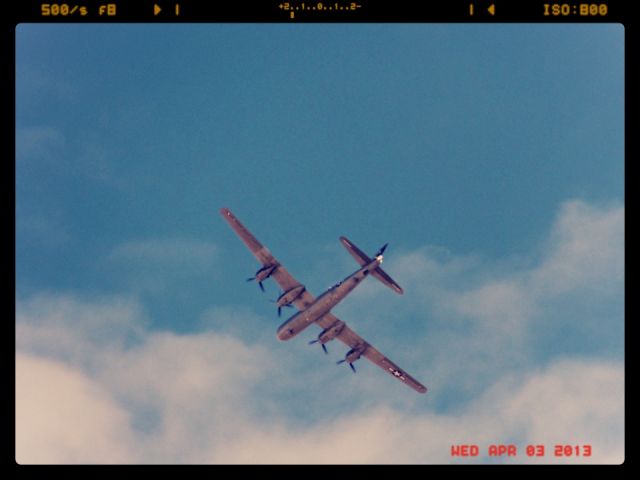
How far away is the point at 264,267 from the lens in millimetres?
68375

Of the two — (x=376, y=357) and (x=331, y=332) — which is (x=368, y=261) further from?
(x=376, y=357)

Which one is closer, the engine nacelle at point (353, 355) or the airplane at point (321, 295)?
the airplane at point (321, 295)

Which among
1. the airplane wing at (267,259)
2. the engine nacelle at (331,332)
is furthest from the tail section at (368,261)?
the engine nacelle at (331,332)

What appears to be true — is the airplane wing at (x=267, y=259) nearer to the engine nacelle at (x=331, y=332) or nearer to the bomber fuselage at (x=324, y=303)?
the bomber fuselage at (x=324, y=303)

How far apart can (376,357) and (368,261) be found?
1713 cm

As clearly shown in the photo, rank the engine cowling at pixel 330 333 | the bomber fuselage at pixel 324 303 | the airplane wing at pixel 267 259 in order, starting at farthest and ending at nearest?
the engine cowling at pixel 330 333 < the airplane wing at pixel 267 259 < the bomber fuselage at pixel 324 303

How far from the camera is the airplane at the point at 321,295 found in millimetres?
64500

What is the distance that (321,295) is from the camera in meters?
64.9

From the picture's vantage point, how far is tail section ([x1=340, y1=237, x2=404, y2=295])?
213 feet

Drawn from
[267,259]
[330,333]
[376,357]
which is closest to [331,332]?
[330,333]

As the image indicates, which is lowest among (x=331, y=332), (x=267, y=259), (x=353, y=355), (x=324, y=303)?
(x=353, y=355)

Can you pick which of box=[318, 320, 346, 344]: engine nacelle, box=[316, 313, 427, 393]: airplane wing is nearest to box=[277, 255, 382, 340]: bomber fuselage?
box=[318, 320, 346, 344]: engine nacelle
